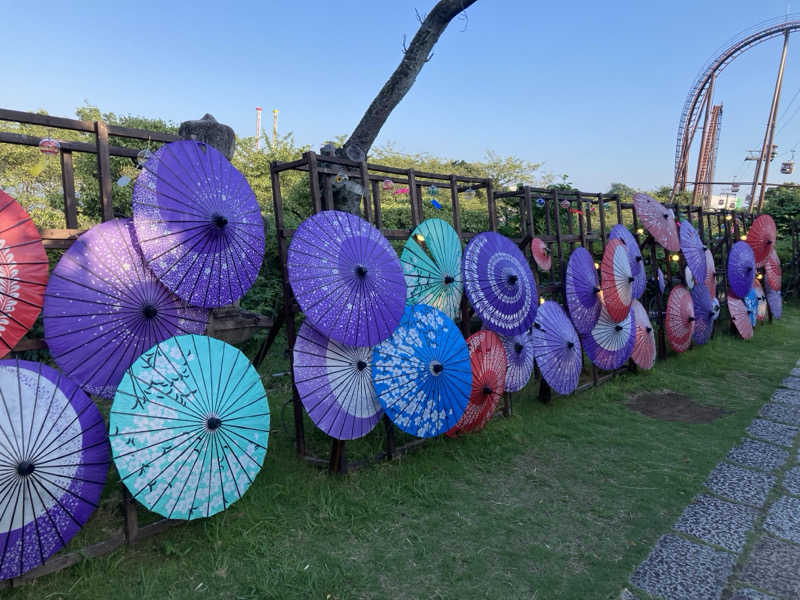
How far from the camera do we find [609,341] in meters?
5.87

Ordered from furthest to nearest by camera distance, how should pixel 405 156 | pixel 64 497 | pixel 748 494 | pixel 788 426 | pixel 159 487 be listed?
pixel 405 156
pixel 788 426
pixel 748 494
pixel 159 487
pixel 64 497

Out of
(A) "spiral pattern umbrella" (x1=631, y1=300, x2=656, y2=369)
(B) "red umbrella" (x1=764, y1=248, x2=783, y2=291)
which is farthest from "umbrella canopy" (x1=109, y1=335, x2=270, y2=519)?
(B) "red umbrella" (x1=764, y1=248, x2=783, y2=291)

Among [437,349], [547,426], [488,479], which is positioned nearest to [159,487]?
[437,349]

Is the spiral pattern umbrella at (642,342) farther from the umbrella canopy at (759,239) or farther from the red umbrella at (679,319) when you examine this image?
the umbrella canopy at (759,239)

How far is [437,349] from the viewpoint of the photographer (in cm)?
372

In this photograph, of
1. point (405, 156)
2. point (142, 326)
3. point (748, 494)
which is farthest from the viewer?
point (405, 156)

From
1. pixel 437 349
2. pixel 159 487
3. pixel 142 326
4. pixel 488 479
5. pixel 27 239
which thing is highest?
pixel 27 239

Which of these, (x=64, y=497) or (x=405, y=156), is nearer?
(x=64, y=497)

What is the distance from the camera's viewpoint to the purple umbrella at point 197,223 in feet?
9.10

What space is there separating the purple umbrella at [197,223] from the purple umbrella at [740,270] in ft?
27.7

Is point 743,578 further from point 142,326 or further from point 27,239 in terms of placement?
point 27,239

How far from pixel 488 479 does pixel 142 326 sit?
8.56ft

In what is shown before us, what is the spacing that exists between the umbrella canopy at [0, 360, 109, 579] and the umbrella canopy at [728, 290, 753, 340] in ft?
30.7

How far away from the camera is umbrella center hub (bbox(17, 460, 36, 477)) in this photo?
7.19 ft
